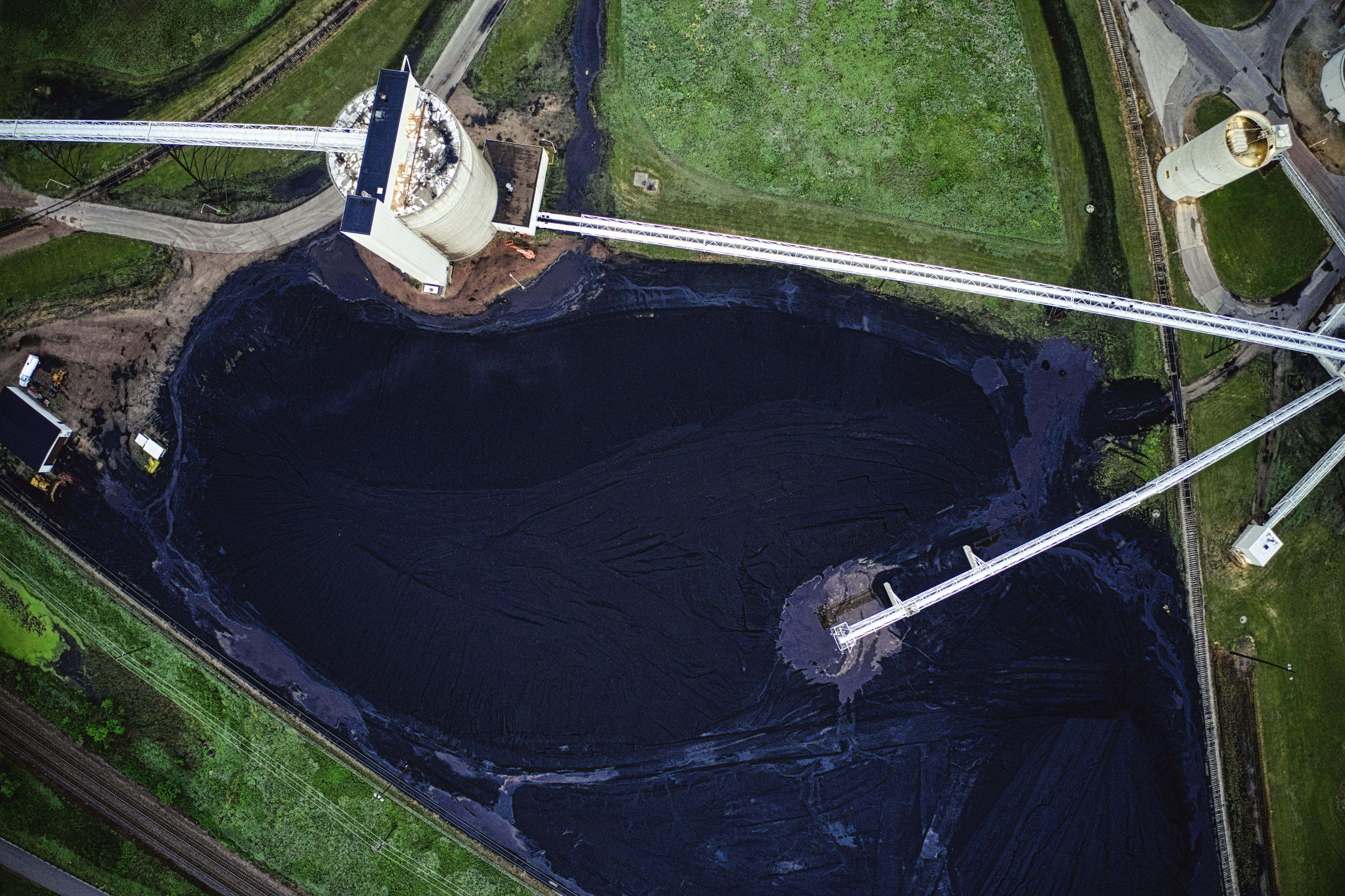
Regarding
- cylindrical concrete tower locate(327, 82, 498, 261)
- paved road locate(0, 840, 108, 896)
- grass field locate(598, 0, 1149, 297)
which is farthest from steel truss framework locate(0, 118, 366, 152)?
paved road locate(0, 840, 108, 896)

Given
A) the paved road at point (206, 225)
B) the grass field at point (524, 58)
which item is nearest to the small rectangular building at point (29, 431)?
the paved road at point (206, 225)

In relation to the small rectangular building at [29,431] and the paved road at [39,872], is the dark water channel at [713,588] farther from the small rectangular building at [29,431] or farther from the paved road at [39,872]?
the paved road at [39,872]

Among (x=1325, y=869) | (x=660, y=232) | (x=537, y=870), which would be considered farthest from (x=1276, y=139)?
(x=537, y=870)

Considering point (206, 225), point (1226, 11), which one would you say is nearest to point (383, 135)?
point (206, 225)

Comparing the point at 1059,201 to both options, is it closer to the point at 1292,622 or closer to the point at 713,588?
the point at 1292,622

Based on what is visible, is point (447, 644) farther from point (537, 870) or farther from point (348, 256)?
point (348, 256)

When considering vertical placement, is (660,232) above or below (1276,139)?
below

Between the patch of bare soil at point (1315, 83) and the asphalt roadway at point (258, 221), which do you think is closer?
the patch of bare soil at point (1315, 83)
